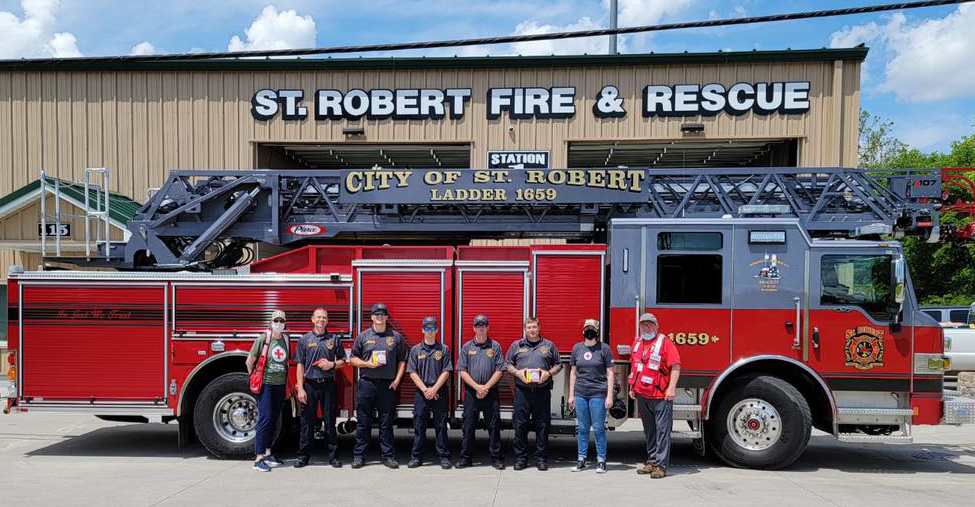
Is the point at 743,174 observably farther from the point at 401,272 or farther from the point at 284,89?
the point at 284,89

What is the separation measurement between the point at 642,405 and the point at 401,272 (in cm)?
305

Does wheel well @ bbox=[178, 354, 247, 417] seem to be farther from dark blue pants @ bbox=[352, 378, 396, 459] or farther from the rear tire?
dark blue pants @ bbox=[352, 378, 396, 459]

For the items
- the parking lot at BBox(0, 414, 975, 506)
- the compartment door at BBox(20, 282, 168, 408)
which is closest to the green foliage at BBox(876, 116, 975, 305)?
the parking lot at BBox(0, 414, 975, 506)

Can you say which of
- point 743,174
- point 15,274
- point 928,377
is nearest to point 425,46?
point 743,174

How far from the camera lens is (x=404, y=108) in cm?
1677

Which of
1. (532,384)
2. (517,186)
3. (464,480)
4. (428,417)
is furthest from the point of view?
(517,186)

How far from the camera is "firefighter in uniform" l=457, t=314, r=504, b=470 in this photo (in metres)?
7.86

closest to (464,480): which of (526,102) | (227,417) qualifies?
(227,417)

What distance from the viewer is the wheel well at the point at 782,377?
26.3ft

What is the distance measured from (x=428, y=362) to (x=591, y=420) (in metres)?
1.87

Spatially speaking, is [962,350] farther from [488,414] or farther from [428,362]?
[428,362]

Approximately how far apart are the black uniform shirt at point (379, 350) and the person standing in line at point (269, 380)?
0.81 meters

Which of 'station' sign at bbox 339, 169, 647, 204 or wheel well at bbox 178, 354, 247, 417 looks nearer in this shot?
wheel well at bbox 178, 354, 247, 417

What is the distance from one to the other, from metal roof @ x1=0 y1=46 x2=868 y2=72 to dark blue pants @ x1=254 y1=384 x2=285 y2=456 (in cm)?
1040
